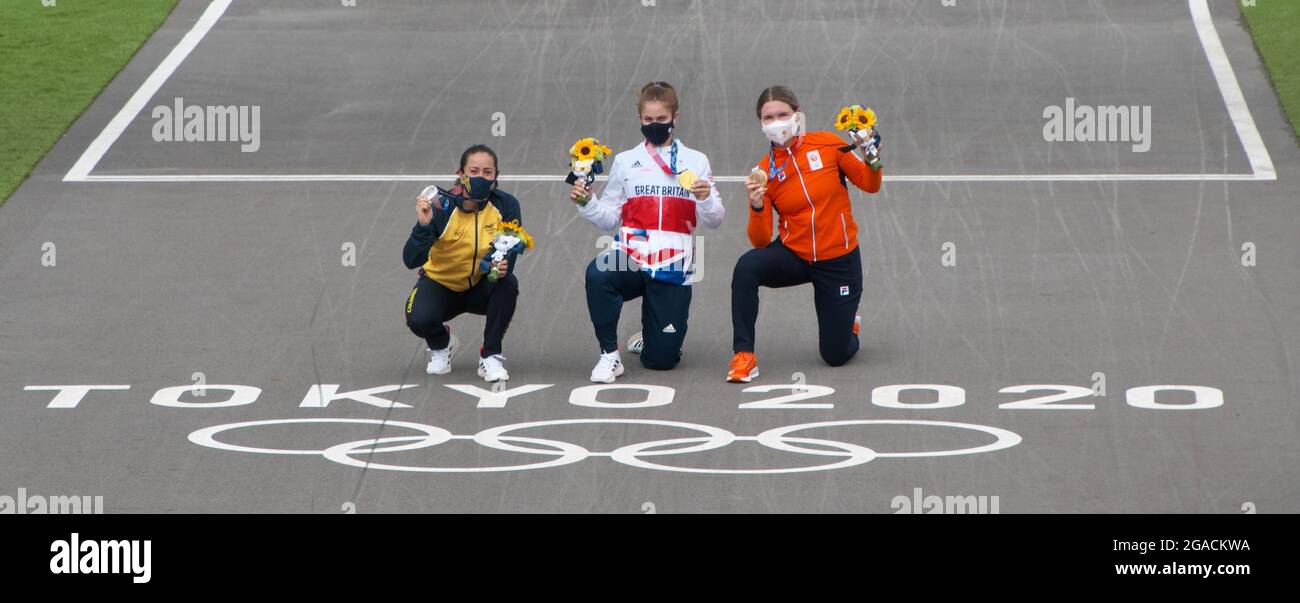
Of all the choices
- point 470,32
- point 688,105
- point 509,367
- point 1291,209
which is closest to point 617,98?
point 688,105

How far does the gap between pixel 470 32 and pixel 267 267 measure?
880cm

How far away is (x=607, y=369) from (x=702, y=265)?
2901mm

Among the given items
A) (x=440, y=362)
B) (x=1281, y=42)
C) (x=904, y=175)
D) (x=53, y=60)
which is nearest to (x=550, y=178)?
(x=904, y=175)

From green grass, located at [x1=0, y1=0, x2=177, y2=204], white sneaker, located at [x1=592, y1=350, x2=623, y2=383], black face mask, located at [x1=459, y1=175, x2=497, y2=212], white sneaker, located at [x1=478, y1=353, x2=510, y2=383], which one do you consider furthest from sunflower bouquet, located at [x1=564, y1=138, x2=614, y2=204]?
green grass, located at [x1=0, y1=0, x2=177, y2=204]

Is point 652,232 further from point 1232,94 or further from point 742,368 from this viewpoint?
point 1232,94

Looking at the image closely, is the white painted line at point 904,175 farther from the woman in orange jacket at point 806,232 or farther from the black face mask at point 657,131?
the black face mask at point 657,131

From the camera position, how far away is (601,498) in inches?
316

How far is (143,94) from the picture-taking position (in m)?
18.7

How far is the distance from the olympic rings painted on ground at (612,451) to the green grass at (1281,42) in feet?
31.4

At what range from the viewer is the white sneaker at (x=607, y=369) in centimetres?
1005

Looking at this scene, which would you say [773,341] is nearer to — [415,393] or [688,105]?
[415,393]

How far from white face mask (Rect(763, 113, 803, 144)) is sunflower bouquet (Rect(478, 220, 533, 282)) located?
1.54 meters

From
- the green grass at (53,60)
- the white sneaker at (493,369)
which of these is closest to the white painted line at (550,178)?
the green grass at (53,60)
